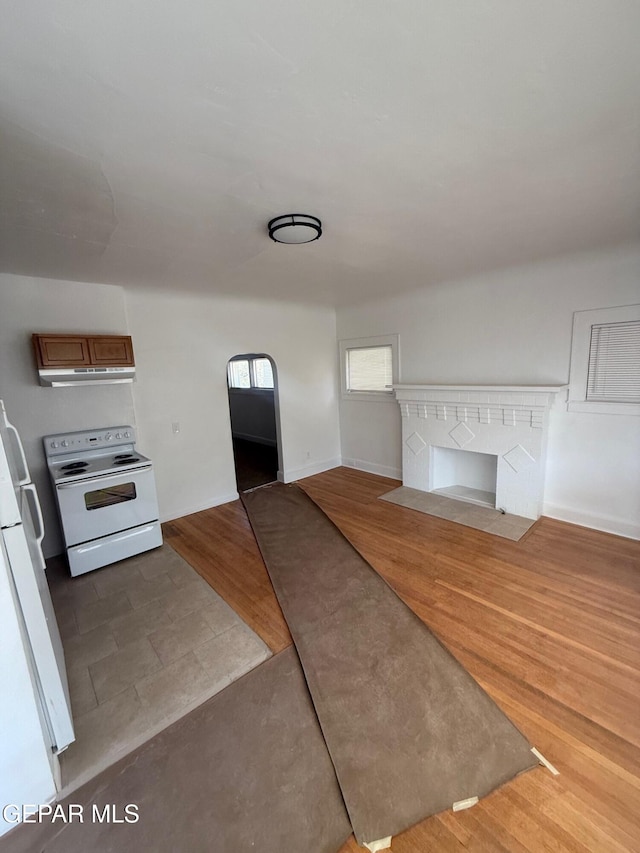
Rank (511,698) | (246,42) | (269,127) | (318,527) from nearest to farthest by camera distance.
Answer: (246,42) → (269,127) → (511,698) → (318,527)

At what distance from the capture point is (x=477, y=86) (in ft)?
3.84

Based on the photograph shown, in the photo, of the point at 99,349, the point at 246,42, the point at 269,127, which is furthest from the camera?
the point at 99,349

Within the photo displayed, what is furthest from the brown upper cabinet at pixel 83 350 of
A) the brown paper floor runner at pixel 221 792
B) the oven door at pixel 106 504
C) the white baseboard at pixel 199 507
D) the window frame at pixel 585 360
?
the window frame at pixel 585 360

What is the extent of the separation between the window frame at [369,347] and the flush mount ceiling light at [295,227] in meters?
2.86

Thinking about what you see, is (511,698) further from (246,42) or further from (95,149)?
(95,149)

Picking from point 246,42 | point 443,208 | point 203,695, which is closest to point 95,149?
point 246,42

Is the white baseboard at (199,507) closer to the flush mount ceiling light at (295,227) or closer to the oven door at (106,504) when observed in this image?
the oven door at (106,504)

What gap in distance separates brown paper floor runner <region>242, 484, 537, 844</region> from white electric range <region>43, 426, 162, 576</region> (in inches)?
54.9

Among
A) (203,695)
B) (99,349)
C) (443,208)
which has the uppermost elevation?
(443,208)

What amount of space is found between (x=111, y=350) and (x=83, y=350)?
217 millimetres

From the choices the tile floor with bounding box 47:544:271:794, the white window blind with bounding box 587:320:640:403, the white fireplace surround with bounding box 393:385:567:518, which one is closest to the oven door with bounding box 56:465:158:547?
the tile floor with bounding box 47:544:271:794

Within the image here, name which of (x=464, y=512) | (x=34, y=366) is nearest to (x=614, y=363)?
(x=464, y=512)

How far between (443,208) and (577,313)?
83.5 inches

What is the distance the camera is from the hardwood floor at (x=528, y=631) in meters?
1.32
